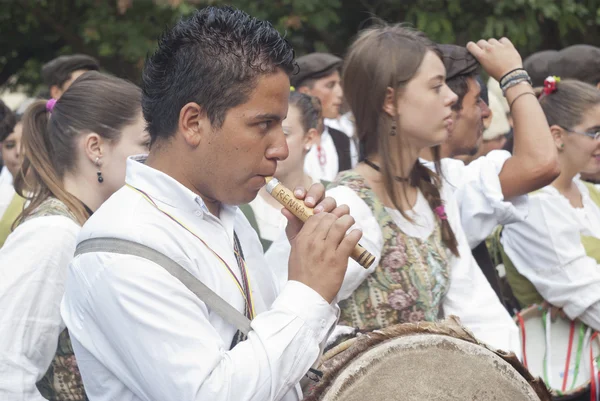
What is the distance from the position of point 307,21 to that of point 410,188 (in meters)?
6.41

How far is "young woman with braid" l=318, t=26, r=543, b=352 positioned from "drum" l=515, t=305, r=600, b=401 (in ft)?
2.75

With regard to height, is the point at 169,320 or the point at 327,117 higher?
the point at 169,320

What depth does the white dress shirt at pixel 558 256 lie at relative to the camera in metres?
4.14

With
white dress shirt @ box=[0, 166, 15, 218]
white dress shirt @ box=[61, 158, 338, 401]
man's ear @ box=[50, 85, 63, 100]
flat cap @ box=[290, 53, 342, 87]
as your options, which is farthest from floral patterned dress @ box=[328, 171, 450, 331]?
flat cap @ box=[290, 53, 342, 87]

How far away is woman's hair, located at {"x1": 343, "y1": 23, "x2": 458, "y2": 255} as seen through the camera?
11.1 feet

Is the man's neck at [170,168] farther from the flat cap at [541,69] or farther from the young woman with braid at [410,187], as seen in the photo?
the flat cap at [541,69]

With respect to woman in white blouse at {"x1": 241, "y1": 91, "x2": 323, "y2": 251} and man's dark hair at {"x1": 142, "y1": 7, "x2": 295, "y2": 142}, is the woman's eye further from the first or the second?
woman in white blouse at {"x1": 241, "y1": 91, "x2": 323, "y2": 251}

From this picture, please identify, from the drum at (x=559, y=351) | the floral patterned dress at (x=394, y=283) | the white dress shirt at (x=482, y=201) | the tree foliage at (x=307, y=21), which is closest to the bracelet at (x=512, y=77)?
the white dress shirt at (x=482, y=201)

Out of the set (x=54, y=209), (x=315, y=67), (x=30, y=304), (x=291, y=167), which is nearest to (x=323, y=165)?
(x=315, y=67)

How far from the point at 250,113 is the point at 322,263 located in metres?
0.39

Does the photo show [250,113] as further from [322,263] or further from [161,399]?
[161,399]

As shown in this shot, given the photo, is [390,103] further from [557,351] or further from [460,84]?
[557,351]

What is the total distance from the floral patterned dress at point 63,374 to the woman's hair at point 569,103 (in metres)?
2.69

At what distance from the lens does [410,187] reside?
11.4 ft
